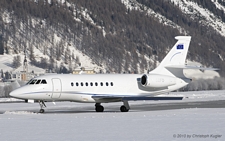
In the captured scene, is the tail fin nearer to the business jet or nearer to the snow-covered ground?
the business jet

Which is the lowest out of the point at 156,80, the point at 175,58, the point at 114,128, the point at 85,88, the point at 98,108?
the point at 98,108

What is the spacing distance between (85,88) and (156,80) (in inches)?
222

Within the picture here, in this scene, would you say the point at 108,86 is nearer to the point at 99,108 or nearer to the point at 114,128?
the point at 99,108

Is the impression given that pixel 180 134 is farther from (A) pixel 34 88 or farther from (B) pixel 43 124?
(A) pixel 34 88

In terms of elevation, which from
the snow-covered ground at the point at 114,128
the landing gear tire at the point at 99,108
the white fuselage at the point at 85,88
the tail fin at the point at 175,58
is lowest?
the landing gear tire at the point at 99,108

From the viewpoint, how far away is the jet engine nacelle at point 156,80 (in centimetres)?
4294

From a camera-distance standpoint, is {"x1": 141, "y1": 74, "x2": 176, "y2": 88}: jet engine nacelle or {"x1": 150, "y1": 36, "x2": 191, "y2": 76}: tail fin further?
{"x1": 150, "y1": 36, "x2": 191, "y2": 76}: tail fin

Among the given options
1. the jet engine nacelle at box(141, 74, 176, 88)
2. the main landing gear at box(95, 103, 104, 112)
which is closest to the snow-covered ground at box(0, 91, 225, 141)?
the main landing gear at box(95, 103, 104, 112)

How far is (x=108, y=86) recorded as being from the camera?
1668 inches

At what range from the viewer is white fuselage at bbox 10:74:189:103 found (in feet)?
130

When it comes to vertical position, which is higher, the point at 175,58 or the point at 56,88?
the point at 175,58

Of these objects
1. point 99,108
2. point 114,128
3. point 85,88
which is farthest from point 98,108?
point 114,128

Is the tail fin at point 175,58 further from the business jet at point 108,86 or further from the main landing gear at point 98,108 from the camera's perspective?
the main landing gear at point 98,108

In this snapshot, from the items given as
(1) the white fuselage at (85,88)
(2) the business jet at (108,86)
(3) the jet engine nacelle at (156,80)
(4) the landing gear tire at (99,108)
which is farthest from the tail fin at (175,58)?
(4) the landing gear tire at (99,108)
